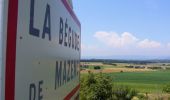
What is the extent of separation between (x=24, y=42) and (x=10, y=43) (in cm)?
20

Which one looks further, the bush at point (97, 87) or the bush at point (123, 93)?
the bush at point (123, 93)

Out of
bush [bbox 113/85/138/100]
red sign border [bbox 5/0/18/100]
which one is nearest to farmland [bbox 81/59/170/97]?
bush [bbox 113/85/138/100]

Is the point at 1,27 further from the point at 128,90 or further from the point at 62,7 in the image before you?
the point at 128,90

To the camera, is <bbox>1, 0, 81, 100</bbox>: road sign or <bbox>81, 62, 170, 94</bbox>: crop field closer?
<bbox>1, 0, 81, 100</bbox>: road sign

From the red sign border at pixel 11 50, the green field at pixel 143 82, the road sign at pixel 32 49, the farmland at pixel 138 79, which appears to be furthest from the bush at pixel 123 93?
the red sign border at pixel 11 50

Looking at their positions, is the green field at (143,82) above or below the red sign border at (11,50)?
below

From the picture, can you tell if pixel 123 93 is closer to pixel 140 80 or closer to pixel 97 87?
pixel 97 87

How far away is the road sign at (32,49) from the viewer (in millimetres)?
1738

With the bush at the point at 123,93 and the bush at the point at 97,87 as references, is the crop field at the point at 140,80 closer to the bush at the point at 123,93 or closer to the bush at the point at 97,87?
the bush at the point at 97,87

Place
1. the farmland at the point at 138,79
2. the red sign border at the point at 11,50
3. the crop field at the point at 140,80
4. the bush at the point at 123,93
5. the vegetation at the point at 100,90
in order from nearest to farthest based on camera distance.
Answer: the red sign border at the point at 11,50
the vegetation at the point at 100,90
the bush at the point at 123,93
the farmland at the point at 138,79
the crop field at the point at 140,80

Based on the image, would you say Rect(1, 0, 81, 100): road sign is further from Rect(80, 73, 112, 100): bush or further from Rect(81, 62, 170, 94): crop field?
Rect(81, 62, 170, 94): crop field

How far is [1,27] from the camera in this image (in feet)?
5.38

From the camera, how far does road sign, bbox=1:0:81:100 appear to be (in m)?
1.74

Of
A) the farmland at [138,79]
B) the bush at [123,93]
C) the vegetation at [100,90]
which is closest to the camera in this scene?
the vegetation at [100,90]
